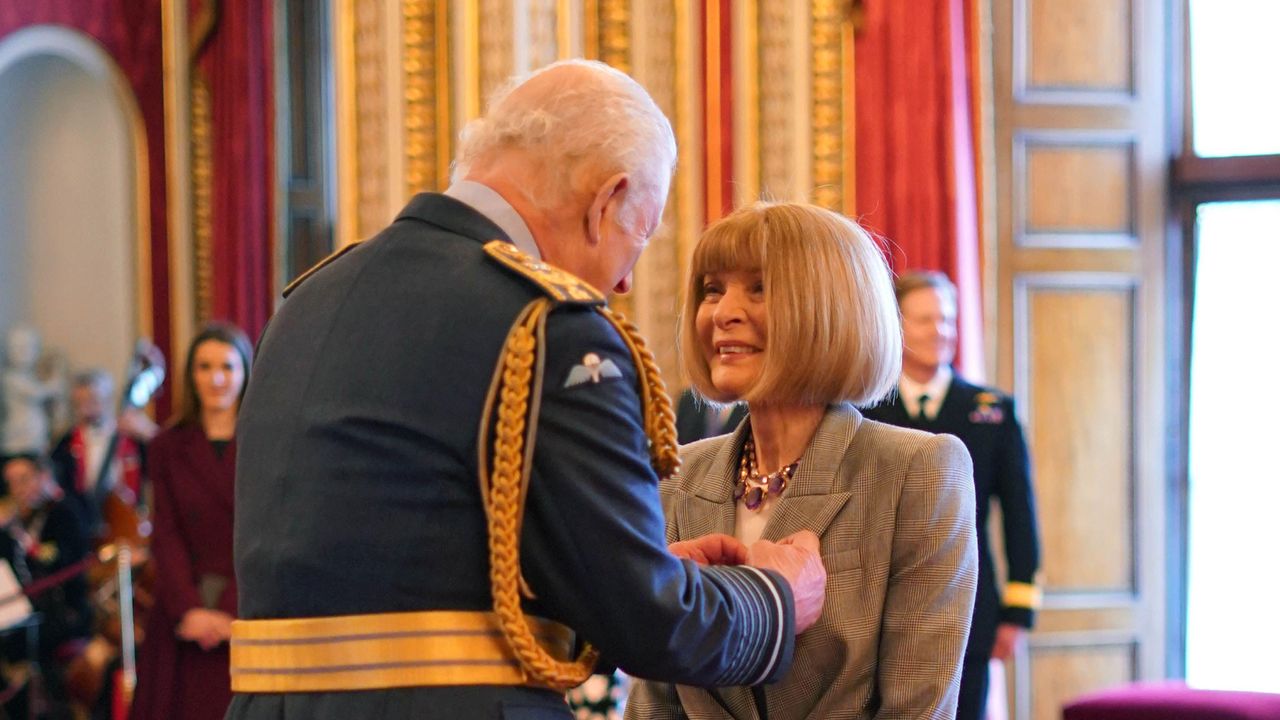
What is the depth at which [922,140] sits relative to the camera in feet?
19.4

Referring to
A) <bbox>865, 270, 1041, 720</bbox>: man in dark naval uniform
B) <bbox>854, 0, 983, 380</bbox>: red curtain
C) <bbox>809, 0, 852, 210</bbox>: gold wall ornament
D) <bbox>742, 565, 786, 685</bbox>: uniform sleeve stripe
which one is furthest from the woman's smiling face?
<bbox>809, 0, 852, 210</bbox>: gold wall ornament

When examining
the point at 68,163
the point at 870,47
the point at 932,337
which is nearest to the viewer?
the point at 932,337

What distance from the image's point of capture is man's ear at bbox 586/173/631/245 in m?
2.04

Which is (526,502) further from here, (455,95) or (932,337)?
(455,95)

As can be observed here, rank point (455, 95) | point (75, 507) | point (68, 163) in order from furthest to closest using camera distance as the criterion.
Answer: point (68, 163) < point (75, 507) < point (455, 95)

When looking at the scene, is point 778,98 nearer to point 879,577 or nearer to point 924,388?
point 924,388

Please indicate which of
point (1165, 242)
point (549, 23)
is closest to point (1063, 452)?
point (1165, 242)

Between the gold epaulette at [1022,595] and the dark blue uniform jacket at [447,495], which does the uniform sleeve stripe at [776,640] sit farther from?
the gold epaulette at [1022,595]

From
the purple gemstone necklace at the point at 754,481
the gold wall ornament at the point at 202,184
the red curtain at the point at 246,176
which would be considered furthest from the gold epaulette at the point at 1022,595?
the gold wall ornament at the point at 202,184

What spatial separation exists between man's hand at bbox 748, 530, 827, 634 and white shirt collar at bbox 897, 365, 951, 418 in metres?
2.46

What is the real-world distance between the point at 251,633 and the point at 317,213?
21.8 feet

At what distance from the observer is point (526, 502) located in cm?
189

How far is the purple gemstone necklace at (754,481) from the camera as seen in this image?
232cm

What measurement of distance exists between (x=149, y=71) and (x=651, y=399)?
26.1 feet
